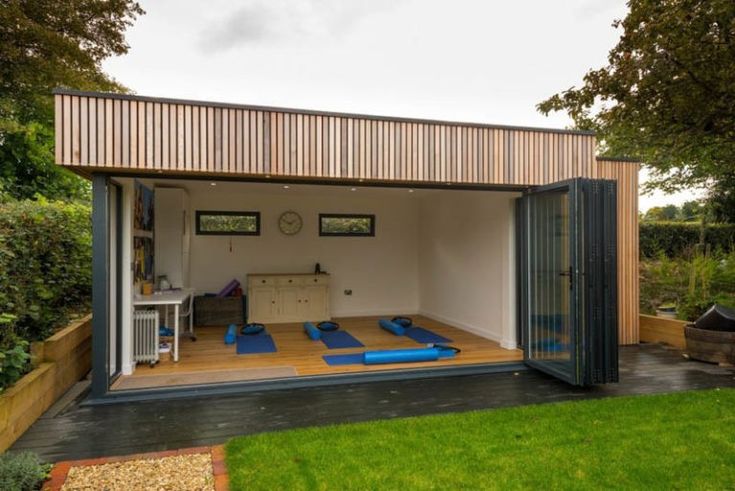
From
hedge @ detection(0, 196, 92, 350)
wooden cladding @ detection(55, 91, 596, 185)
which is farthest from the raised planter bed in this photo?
wooden cladding @ detection(55, 91, 596, 185)

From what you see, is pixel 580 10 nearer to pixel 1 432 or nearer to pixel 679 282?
pixel 679 282

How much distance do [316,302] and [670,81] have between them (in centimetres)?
685

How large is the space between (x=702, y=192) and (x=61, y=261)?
17104 millimetres

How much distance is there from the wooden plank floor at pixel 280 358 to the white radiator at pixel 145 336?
135 millimetres

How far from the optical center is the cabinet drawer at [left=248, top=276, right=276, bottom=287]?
870 centimetres

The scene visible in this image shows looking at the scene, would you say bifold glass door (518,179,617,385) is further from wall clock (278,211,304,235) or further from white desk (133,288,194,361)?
wall clock (278,211,304,235)

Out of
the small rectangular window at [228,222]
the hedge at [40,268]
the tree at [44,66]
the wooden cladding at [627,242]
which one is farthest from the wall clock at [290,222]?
the wooden cladding at [627,242]

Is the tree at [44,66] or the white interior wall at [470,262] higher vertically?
the tree at [44,66]

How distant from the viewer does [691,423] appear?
3688mm

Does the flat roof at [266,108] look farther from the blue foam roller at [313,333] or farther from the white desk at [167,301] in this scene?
the blue foam roller at [313,333]

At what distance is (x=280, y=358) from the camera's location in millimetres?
5898

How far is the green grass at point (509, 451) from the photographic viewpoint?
2.79 meters

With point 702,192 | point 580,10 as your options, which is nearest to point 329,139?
point 580,10

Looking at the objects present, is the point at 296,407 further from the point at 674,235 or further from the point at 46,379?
the point at 674,235
